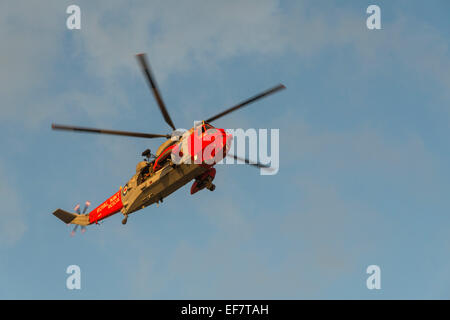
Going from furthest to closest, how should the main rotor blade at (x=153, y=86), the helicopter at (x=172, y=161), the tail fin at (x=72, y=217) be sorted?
the tail fin at (x=72, y=217) < the helicopter at (x=172, y=161) < the main rotor blade at (x=153, y=86)

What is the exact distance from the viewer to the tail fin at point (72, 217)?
5911cm

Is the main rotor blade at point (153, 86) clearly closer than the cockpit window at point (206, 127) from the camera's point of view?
Yes

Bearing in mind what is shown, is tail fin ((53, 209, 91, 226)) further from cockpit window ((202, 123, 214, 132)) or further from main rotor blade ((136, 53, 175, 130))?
cockpit window ((202, 123, 214, 132))

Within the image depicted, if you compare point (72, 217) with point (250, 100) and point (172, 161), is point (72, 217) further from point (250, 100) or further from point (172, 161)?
point (250, 100)

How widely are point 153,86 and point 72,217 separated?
25.6 meters

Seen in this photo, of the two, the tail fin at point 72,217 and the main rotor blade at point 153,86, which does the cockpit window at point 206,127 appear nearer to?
the main rotor blade at point 153,86

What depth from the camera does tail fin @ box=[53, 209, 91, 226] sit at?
59.1m

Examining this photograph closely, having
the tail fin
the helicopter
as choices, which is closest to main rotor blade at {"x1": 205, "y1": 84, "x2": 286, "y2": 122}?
the helicopter

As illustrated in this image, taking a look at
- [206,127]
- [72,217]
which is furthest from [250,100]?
[72,217]

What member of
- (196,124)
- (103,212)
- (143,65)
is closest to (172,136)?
(196,124)

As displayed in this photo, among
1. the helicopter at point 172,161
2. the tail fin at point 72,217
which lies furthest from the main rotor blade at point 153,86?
the tail fin at point 72,217

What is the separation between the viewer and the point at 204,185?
49.8 meters

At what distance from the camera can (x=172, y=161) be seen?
154ft
